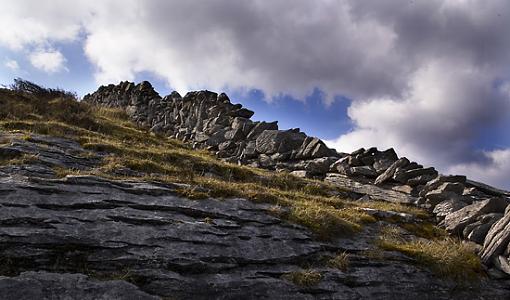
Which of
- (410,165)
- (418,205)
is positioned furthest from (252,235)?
(410,165)

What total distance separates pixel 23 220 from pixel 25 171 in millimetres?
3826

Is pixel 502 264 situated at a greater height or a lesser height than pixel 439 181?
lesser

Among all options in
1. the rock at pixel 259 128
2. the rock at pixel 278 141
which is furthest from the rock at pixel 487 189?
the rock at pixel 259 128

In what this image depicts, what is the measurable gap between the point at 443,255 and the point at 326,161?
11.8 metres

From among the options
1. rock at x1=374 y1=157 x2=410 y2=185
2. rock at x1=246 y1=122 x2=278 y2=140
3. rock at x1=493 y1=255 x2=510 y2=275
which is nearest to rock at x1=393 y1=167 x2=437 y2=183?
rock at x1=374 y1=157 x2=410 y2=185

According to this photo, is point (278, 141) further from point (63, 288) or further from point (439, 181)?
point (63, 288)

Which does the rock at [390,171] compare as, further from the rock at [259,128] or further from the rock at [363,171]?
the rock at [259,128]

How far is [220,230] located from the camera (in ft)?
37.8

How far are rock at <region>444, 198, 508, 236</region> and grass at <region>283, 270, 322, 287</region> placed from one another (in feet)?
24.3

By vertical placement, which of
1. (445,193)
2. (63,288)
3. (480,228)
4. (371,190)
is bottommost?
(63,288)

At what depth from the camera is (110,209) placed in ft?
37.4

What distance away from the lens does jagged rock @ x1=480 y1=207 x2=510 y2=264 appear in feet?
40.3

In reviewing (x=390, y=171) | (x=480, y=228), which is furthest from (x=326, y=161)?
(x=480, y=228)

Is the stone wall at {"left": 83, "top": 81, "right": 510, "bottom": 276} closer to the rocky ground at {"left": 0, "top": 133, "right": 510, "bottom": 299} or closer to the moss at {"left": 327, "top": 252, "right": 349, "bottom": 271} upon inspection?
the rocky ground at {"left": 0, "top": 133, "right": 510, "bottom": 299}
